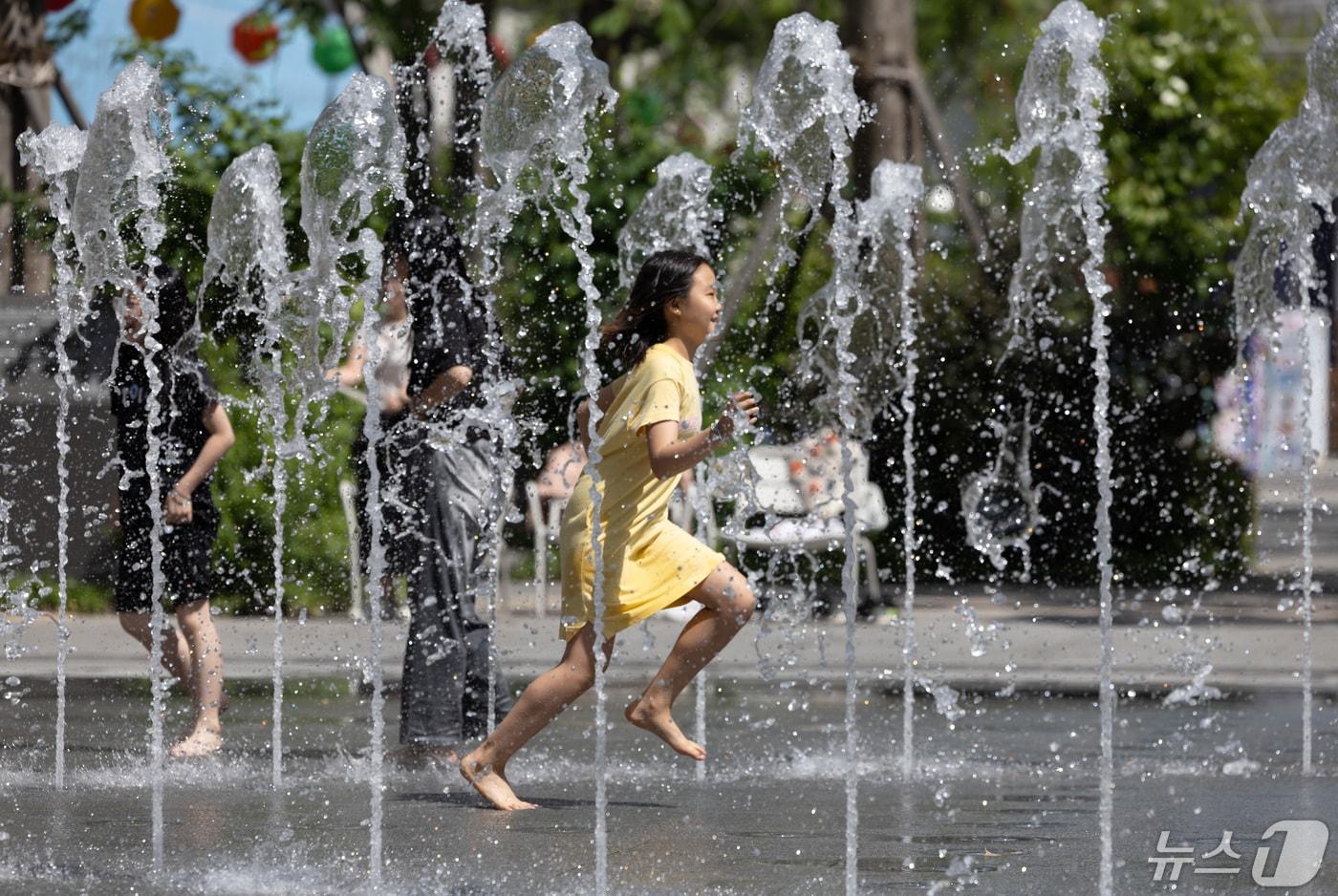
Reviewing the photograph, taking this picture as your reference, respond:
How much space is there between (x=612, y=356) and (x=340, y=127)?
532 cm

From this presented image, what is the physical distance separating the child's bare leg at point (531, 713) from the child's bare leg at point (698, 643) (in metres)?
0.19

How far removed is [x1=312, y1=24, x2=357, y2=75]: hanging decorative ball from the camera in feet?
72.6

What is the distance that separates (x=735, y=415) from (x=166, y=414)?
2766mm

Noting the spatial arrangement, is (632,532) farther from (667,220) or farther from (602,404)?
(667,220)

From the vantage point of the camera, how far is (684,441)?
5.62 m

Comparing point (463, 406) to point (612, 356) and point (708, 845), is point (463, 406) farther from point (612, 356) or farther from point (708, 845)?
point (612, 356)

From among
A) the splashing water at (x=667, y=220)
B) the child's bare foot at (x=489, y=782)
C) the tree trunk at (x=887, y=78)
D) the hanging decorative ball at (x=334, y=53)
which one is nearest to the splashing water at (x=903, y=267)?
the tree trunk at (x=887, y=78)

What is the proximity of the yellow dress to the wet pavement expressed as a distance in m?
0.58

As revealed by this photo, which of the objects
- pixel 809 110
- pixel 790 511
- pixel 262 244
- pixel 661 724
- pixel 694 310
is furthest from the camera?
pixel 790 511

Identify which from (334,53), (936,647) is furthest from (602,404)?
(334,53)

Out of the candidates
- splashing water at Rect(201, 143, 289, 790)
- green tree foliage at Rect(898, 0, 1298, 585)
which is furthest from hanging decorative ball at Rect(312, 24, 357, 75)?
splashing water at Rect(201, 143, 289, 790)

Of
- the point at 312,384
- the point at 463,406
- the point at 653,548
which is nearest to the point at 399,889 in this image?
the point at 653,548

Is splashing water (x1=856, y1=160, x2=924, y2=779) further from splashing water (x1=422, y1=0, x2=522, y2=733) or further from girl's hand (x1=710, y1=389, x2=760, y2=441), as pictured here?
girl's hand (x1=710, y1=389, x2=760, y2=441)

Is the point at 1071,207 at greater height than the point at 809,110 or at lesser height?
greater
